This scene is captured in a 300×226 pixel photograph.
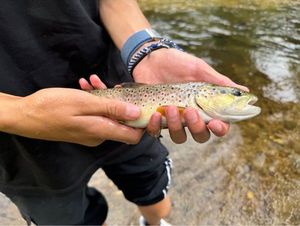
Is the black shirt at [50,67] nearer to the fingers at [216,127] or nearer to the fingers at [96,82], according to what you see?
the fingers at [96,82]

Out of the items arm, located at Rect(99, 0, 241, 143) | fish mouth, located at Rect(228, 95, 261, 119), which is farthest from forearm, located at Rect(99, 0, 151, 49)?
fish mouth, located at Rect(228, 95, 261, 119)

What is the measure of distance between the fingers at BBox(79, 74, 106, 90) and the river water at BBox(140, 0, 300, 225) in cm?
141

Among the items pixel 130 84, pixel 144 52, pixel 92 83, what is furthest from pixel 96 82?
pixel 144 52

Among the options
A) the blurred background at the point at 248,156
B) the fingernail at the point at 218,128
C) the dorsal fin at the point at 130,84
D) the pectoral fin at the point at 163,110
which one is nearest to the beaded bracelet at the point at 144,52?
the dorsal fin at the point at 130,84

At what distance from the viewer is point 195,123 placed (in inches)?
61.2

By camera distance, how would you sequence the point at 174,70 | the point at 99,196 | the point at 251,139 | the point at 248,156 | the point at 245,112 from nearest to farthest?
the point at 245,112 → the point at 174,70 → the point at 99,196 → the point at 248,156 → the point at 251,139

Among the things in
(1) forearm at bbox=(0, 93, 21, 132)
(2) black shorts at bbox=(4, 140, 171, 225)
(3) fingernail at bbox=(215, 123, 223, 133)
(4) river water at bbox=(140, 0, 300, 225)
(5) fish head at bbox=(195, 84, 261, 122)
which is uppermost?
(1) forearm at bbox=(0, 93, 21, 132)

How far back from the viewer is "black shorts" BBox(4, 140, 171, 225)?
6.40 ft

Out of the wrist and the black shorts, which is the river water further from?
the wrist

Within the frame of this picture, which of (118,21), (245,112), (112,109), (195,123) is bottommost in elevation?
(245,112)

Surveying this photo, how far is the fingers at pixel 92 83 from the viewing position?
1744mm

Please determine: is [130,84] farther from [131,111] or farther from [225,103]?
[225,103]

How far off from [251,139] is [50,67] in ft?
7.13

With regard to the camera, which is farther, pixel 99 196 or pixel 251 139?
pixel 251 139
